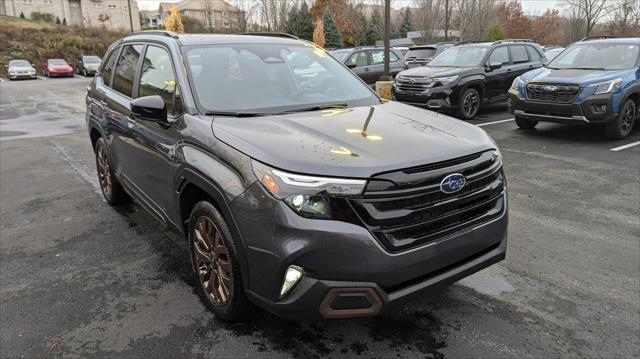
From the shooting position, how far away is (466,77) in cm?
1109

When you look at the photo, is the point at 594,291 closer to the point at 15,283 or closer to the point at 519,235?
the point at 519,235

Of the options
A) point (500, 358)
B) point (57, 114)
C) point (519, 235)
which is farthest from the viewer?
point (57, 114)

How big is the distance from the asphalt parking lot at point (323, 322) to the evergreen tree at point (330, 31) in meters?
40.3

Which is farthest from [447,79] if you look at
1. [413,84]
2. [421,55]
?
[421,55]

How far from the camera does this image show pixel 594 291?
139 inches

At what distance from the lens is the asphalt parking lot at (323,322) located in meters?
2.92

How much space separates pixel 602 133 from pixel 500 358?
8166 mm

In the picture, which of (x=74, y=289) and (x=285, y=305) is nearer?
(x=285, y=305)

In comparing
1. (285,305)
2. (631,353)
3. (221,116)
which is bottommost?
(631,353)

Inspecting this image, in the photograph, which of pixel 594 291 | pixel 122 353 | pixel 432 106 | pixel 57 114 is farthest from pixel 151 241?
pixel 57 114

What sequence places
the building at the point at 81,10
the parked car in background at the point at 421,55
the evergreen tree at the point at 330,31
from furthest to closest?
the building at the point at 81,10, the evergreen tree at the point at 330,31, the parked car in background at the point at 421,55

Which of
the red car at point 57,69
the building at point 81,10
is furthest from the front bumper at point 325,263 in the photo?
the building at point 81,10

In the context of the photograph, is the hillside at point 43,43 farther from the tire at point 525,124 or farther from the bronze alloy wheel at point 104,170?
the tire at point 525,124

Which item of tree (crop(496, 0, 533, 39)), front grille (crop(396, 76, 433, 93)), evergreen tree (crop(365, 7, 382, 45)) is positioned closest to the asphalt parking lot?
front grille (crop(396, 76, 433, 93))
